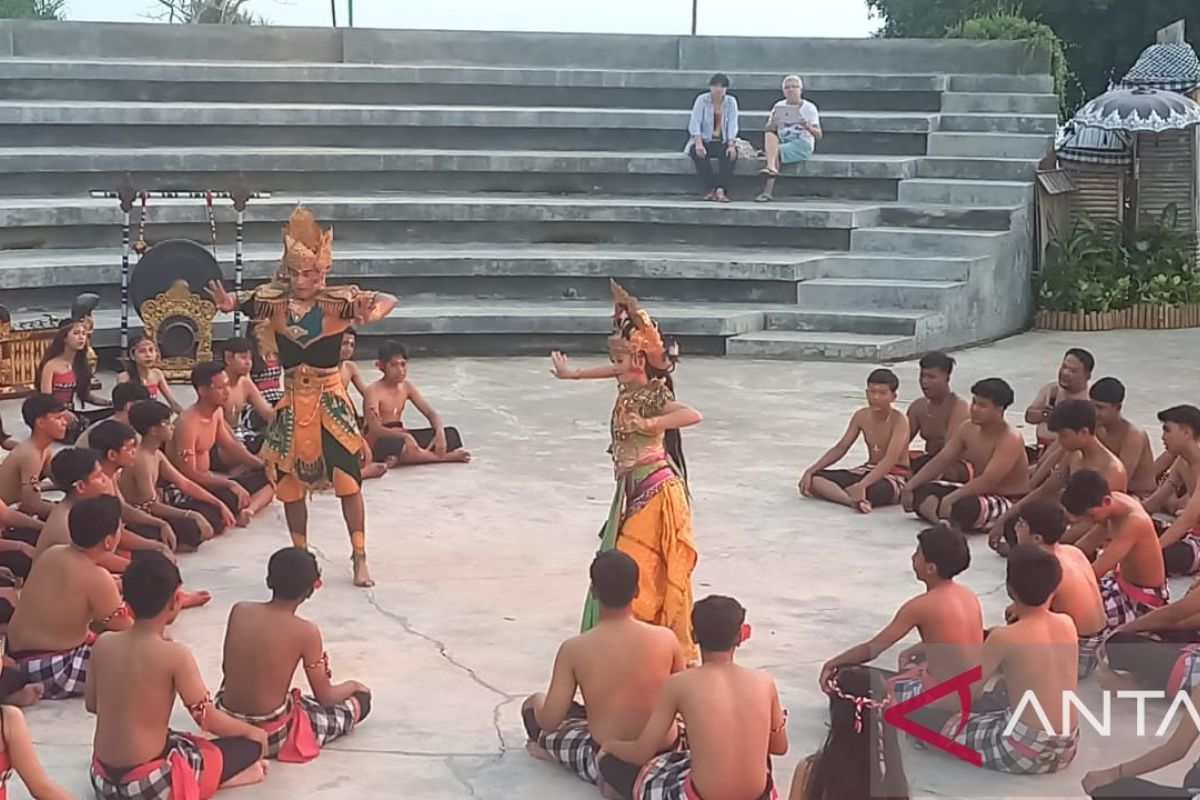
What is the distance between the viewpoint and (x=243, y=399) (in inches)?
323

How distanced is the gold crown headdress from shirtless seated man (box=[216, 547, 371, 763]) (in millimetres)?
1792

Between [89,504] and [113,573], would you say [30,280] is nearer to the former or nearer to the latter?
[113,573]

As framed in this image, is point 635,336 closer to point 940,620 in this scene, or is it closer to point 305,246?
point 940,620

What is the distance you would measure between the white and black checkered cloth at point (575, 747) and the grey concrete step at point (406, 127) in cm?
1014

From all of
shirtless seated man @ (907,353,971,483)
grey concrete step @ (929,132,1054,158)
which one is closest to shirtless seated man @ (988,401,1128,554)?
shirtless seated man @ (907,353,971,483)

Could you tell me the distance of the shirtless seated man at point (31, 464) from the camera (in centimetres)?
642

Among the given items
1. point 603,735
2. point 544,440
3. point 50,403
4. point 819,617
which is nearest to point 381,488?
point 544,440

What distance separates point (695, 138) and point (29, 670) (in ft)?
31.8

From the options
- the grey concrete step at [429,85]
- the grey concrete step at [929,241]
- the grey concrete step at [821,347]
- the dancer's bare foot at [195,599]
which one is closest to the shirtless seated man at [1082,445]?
the dancer's bare foot at [195,599]

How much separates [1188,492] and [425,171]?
845cm

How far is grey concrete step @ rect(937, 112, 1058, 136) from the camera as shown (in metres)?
14.6

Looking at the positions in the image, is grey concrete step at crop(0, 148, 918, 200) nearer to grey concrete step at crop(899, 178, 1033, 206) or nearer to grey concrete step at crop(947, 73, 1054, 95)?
grey concrete step at crop(899, 178, 1033, 206)

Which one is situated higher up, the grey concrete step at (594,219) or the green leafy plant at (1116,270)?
the grey concrete step at (594,219)

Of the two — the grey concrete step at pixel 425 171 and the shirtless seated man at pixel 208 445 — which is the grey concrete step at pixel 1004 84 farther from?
the shirtless seated man at pixel 208 445
